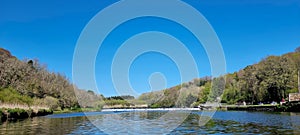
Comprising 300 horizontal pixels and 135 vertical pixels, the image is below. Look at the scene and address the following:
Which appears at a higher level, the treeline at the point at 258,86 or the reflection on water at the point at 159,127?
the treeline at the point at 258,86

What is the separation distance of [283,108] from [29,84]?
203 ft

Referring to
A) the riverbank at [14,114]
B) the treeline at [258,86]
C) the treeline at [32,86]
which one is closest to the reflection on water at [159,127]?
the riverbank at [14,114]

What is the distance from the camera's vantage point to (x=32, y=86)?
85.9m

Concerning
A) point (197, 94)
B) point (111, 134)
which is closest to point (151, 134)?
point (111, 134)

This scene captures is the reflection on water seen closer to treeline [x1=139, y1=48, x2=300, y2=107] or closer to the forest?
the forest

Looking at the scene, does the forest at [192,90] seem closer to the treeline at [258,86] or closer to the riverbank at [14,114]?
the treeline at [258,86]

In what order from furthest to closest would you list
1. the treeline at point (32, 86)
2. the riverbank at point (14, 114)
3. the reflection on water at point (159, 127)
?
the treeline at point (32, 86), the riverbank at point (14, 114), the reflection on water at point (159, 127)

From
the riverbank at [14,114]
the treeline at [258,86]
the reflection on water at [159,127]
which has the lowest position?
the reflection on water at [159,127]

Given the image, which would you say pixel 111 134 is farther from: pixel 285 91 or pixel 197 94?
pixel 197 94

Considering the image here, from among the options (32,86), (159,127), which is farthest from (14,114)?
(32,86)

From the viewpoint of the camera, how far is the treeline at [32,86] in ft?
218

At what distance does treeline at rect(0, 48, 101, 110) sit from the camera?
6633cm

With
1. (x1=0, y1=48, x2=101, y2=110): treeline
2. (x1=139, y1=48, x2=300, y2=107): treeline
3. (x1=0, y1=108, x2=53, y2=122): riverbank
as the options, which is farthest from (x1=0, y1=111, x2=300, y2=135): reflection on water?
(x1=139, y1=48, x2=300, y2=107): treeline

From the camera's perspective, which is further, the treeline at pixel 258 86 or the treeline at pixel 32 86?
the treeline at pixel 258 86
